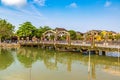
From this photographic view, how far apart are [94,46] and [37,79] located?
65.6 feet

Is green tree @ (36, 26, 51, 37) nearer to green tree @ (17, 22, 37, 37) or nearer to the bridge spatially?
green tree @ (17, 22, 37, 37)

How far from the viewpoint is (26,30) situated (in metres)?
72.0

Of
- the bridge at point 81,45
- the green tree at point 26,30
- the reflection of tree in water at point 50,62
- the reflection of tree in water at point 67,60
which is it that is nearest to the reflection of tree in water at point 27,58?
the reflection of tree in water at point 67,60

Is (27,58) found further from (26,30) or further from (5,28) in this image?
(26,30)

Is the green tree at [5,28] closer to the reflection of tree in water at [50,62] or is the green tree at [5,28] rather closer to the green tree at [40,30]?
the green tree at [40,30]

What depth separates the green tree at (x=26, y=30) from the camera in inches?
2837

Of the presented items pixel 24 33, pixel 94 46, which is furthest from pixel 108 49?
pixel 24 33

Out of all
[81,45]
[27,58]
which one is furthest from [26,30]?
[27,58]

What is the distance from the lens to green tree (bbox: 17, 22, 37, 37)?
72062 mm

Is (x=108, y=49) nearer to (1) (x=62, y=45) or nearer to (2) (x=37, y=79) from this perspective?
→ (1) (x=62, y=45)

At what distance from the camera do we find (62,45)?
151ft

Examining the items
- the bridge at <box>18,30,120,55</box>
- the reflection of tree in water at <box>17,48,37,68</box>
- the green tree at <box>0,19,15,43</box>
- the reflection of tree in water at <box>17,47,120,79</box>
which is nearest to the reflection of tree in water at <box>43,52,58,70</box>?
the reflection of tree in water at <box>17,47,120,79</box>

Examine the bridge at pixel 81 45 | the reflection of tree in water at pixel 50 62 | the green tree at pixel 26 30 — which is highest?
the green tree at pixel 26 30

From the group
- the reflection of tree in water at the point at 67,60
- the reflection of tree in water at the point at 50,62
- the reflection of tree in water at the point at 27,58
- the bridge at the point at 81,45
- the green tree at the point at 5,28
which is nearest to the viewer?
the reflection of tree in water at the point at 50,62
